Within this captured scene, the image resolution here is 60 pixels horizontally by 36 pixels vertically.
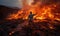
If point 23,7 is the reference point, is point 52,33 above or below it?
below

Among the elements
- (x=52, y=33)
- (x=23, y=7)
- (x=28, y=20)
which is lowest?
(x=52, y=33)

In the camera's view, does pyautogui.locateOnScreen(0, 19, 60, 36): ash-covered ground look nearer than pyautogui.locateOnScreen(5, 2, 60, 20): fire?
Yes

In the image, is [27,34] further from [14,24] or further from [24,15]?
[24,15]

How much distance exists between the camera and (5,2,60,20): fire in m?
4.93

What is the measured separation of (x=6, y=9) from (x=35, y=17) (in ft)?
4.53

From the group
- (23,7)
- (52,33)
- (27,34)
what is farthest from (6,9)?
(52,33)

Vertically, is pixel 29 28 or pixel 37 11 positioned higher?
pixel 37 11

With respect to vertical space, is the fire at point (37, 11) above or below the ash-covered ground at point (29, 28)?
above

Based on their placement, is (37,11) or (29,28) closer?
(29,28)

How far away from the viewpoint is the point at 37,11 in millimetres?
5094

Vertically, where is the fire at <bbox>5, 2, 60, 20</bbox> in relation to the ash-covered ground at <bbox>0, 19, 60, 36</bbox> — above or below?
above

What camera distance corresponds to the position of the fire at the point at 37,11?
194 inches

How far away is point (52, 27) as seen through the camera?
14.4 feet

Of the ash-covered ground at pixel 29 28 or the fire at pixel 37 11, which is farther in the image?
the fire at pixel 37 11
